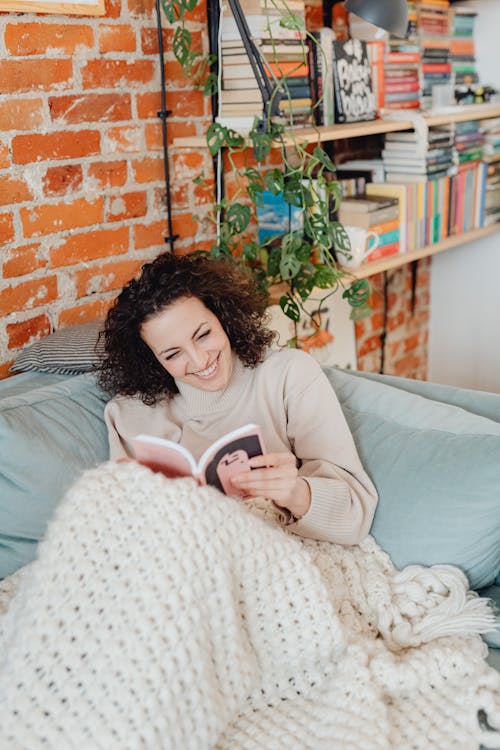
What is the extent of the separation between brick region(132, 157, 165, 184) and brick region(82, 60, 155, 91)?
0.18 m

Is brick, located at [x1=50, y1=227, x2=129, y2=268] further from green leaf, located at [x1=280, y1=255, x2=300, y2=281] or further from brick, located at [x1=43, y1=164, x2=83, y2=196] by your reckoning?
green leaf, located at [x1=280, y1=255, x2=300, y2=281]

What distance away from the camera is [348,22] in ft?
8.87

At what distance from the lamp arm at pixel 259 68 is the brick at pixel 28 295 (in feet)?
2.21

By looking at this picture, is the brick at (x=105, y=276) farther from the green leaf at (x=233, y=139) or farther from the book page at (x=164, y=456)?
the book page at (x=164, y=456)

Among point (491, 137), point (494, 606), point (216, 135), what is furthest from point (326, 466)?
point (491, 137)

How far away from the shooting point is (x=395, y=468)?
1585mm

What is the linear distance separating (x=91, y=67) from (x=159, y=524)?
1.22 m

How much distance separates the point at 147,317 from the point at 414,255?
138cm

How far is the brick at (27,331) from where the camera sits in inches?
73.7

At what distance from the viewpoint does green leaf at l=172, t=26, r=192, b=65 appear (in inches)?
80.5

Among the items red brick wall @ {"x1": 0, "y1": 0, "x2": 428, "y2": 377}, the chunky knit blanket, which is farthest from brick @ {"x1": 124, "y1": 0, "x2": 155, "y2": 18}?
the chunky knit blanket

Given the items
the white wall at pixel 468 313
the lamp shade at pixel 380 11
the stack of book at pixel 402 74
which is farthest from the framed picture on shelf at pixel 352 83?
the white wall at pixel 468 313

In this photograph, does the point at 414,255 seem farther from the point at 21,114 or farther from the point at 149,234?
the point at 21,114

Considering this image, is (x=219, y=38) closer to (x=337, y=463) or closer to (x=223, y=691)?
(x=337, y=463)
